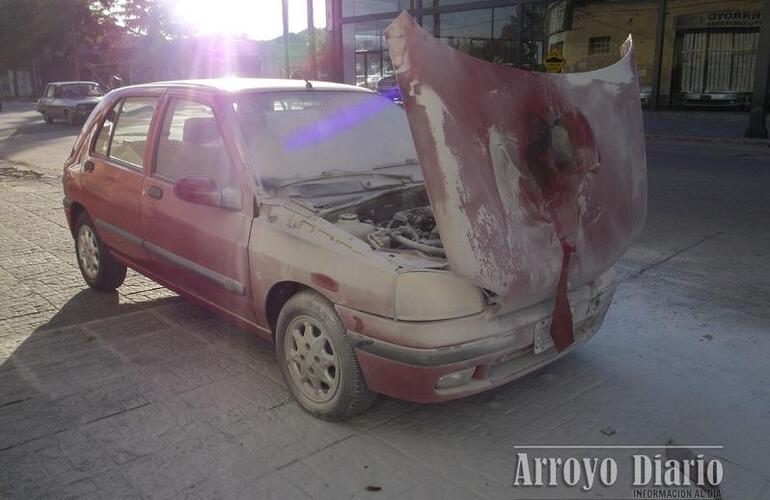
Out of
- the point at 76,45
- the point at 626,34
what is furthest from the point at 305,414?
the point at 76,45

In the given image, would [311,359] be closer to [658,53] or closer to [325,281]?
[325,281]

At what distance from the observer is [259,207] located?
11.8 feet

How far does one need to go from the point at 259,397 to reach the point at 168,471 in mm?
738

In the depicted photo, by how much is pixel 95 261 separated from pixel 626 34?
2242 centimetres

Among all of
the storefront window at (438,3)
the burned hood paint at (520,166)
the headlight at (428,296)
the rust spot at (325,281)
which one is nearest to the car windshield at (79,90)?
the storefront window at (438,3)

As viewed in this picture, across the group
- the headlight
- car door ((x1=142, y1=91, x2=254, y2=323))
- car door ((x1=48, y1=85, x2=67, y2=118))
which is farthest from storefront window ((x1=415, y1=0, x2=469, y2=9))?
the headlight

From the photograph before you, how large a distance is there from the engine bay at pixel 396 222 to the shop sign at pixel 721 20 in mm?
22331

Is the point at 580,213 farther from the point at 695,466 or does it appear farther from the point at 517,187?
the point at 695,466

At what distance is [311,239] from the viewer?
3.27 meters

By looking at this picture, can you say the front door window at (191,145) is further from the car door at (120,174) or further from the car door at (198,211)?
the car door at (120,174)

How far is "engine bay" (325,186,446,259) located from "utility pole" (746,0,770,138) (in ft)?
51.0

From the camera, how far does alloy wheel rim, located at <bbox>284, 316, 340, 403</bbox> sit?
10.8ft

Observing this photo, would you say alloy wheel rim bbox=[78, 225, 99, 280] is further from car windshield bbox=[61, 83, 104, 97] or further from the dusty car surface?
car windshield bbox=[61, 83, 104, 97]

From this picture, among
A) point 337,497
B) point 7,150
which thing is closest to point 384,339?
point 337,497
